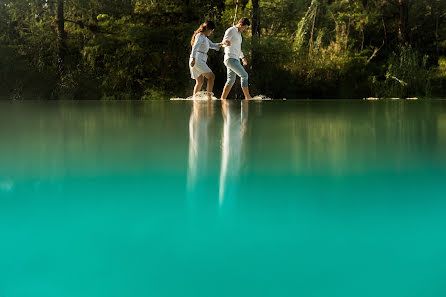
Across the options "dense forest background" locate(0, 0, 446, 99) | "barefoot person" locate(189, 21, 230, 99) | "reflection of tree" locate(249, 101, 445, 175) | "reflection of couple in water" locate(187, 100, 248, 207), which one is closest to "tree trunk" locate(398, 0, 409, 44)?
"dense forest background" locate(0, 0, 446, 99)

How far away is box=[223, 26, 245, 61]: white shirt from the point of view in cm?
1057

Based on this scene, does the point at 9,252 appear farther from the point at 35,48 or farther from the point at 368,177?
the point at 35,48

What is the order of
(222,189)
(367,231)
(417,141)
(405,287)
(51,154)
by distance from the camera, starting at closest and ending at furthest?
(405,287) < (367,231) < (222,189) < (51,154) < (417,141)

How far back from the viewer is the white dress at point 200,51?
1094cm

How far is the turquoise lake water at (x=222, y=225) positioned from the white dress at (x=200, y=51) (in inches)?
345

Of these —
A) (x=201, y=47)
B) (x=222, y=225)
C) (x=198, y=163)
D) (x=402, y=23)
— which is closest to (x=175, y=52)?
(x=201, y=47)

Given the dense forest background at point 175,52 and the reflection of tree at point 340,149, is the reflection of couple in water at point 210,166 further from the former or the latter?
the dense forest background at point 175,52

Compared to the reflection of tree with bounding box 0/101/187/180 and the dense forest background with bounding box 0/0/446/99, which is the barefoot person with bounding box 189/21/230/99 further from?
the reflection of tree with bounding box 0/101/187/180

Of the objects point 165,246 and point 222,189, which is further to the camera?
point 222,189

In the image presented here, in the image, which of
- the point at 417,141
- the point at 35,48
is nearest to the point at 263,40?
the point at 35,48

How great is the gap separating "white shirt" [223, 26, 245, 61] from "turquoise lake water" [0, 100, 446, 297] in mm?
8405

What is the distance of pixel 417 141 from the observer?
3109mm

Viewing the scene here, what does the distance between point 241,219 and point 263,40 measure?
688 inches

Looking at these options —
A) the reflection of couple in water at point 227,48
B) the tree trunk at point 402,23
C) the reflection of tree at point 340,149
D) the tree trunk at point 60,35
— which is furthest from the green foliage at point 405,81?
the reflection of tree at point 340,149
